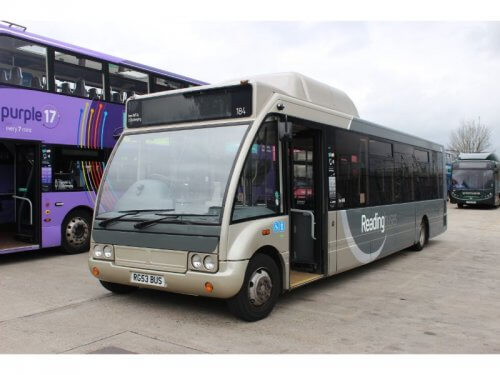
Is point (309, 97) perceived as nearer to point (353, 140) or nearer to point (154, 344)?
point (353, 140)

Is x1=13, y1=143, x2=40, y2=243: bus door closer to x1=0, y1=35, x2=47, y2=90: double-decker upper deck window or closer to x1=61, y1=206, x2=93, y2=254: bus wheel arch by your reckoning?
x1=61, y1=206, x2=93, y2=254: bus wheel arch

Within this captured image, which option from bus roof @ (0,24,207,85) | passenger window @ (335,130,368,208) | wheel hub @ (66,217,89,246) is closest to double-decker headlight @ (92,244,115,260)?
passenger window @ (335,130,368,208)

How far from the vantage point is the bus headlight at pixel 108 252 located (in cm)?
596

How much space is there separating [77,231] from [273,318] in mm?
6244

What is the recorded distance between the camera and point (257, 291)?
18.3ft

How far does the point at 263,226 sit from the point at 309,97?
2512 mm

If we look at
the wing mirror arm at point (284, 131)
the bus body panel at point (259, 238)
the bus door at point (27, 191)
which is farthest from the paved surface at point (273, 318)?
the wing mirror arm at point (284, 131)

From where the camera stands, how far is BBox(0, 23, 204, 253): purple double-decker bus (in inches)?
363

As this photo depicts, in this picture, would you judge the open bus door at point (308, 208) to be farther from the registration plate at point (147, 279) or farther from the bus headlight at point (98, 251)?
the bus headlight at point (98, 251)

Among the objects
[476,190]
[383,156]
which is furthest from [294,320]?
[476,190]

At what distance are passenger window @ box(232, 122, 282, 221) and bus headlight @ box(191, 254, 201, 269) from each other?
0.59 metres

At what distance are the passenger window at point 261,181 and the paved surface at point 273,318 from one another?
4.26ft

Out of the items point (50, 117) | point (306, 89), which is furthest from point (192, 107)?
point (50, 117)

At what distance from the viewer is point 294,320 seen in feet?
18.6
